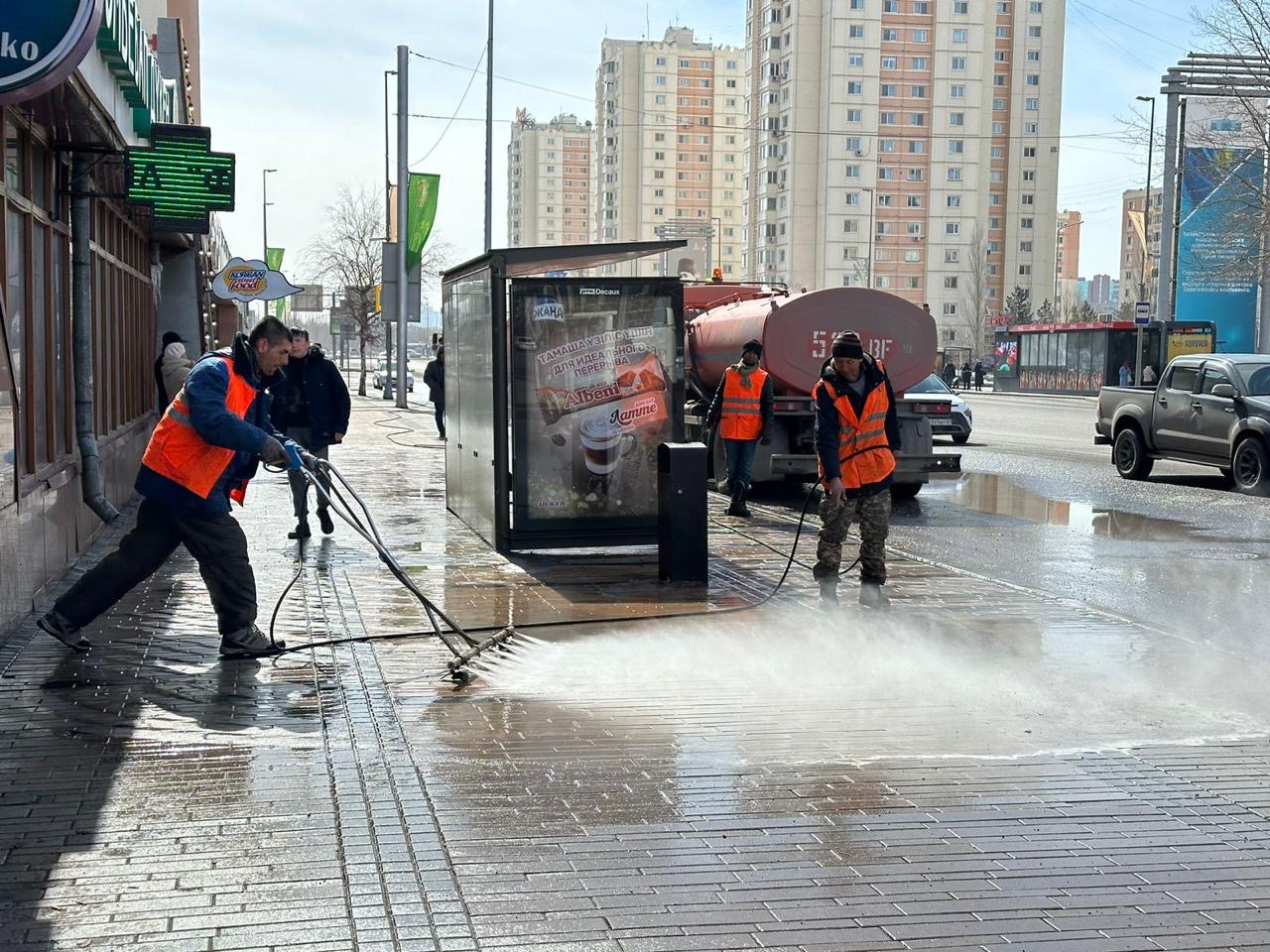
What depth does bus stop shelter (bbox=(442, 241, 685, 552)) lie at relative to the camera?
463 inches

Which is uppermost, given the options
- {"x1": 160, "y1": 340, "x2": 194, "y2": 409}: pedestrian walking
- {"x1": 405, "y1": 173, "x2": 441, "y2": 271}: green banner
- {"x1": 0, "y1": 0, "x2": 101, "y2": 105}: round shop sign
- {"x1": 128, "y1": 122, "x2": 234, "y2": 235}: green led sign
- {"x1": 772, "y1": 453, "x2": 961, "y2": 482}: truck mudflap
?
{"x1": 405, "y1": 173, "x2": 441, "y2": 271}: green banner

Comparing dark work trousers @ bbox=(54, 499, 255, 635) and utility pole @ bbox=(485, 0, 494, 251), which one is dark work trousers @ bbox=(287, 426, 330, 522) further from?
utility pole @ bbox=(485, 0, 494, 251)

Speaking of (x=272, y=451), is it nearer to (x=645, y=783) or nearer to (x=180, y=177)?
(x=645, y=783)

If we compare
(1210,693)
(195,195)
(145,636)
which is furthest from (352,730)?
(195,195)

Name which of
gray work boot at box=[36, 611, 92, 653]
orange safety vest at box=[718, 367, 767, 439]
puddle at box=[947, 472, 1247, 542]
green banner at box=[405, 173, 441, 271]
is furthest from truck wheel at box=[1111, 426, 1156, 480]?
green banner at box=[405, 173, 441, 271]

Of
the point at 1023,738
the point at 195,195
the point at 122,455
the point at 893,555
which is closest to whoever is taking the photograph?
the point at 1023,738

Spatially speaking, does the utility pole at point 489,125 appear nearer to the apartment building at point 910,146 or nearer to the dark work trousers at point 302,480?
the dark work trousers at point 302,480

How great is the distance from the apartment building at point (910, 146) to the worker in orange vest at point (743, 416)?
298 ft

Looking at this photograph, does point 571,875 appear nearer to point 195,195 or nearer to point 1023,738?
point 1023,738

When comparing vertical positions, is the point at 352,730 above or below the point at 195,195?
below

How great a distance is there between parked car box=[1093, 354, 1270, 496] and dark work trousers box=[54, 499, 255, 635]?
1399 centimetres

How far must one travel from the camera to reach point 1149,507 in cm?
1675

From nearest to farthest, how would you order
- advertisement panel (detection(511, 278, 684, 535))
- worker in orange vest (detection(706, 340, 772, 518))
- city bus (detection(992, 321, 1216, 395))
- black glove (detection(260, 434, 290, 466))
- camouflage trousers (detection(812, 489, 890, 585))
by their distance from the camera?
black glove (detection(260, 434, 290, 466)) < camouflage trousers (detection(812, 489, 890, 585)) < advertisement panel (detection(511, 278, 684, 535)) < worker in orange vest (detection(706, 340, 772, 518)) < city bus (detection(992, 321, 1216, 395))

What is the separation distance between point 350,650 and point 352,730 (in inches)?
70.2
